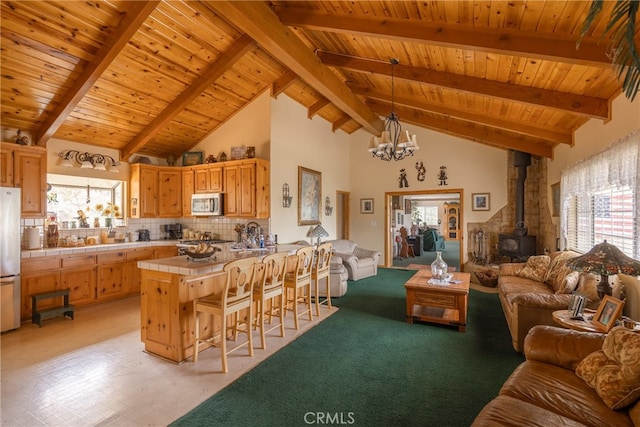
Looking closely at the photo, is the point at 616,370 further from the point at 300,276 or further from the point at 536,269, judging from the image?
the point at 536,269

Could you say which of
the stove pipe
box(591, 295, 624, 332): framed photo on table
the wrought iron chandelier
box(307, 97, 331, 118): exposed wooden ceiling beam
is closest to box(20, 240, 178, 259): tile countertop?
box(307, 97, 331, 118): exposed wooden ceiling beam

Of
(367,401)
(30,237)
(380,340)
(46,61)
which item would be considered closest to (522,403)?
(367,401)

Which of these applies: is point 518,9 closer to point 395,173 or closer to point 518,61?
point 518,61

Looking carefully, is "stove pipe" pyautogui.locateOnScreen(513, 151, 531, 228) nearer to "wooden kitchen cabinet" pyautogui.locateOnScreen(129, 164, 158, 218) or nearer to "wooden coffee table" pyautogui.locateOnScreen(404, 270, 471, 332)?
"wooden coffee table" pyautogui.locateOnScreen(404, 270, 471, 332)

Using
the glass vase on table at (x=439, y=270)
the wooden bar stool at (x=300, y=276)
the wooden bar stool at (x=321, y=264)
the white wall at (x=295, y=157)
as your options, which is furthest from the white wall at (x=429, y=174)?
the wooden bar stool at (x=300, y=276)

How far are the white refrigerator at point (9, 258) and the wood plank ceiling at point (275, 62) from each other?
125 centimetres

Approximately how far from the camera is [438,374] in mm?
2750

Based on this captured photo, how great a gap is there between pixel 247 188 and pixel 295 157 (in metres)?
1.40

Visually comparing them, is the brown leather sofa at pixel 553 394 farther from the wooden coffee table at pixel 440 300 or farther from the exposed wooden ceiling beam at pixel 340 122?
the exposed wooden ceiling beam at pixel 340 122

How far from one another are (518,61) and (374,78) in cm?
250

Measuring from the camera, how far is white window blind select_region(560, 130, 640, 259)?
8.94ft

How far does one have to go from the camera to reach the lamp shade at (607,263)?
228 centimetres

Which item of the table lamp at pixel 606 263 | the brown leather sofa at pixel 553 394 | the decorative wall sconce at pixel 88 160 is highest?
the decorative wall sconce at pixel 88 160

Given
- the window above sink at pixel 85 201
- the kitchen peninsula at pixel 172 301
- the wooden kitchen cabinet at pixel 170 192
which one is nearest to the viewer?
the kitchen peninsula at pixel 172 301
